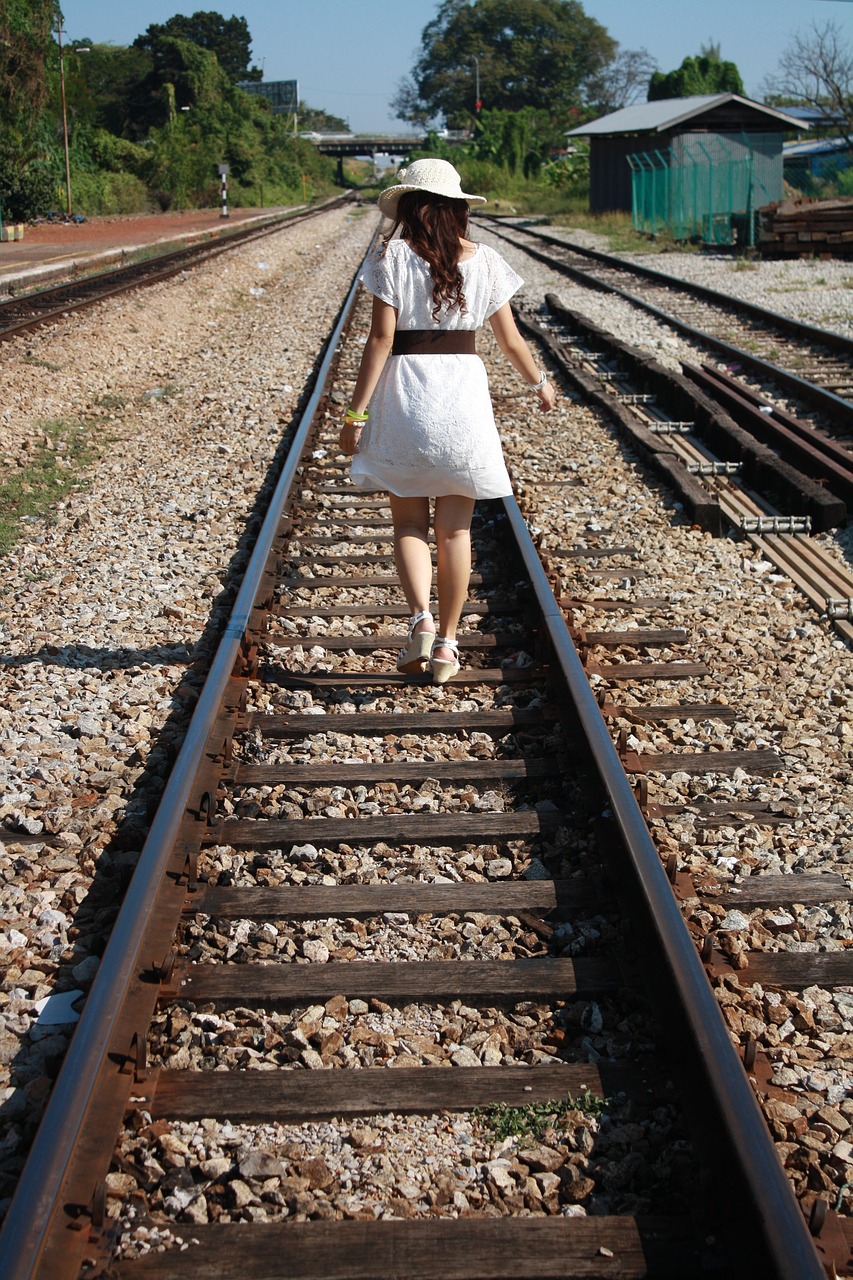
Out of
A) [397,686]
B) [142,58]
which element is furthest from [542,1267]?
[142,58]

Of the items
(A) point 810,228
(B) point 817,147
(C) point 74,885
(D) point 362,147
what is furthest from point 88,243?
(D) point 362,147

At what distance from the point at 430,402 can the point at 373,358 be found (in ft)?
0.78

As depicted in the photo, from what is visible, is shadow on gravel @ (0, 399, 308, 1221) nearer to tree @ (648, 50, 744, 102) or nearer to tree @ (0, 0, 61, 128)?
tree @ (0, 0, 61, 128)

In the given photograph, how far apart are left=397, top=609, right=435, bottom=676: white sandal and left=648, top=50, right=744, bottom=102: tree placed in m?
72.1

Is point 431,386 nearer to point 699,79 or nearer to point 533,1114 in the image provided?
point 533,1114

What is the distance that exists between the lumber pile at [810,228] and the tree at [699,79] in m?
49.5

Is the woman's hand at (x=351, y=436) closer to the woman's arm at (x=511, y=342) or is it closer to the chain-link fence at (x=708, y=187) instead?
the woman's arm at (x=511, y=342)

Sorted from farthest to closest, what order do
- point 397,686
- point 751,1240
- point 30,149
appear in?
1. point 30,149
2. point 397,686
3. point 751,1240

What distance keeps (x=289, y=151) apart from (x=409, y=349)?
3545 inches

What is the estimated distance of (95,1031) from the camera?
8.18 feet

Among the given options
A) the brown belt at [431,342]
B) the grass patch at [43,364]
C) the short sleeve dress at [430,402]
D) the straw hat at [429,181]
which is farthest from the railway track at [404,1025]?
the grass patch at [43,364]

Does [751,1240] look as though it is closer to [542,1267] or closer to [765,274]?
[542,1267]

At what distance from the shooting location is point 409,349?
165 inches

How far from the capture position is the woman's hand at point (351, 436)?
168 inches
